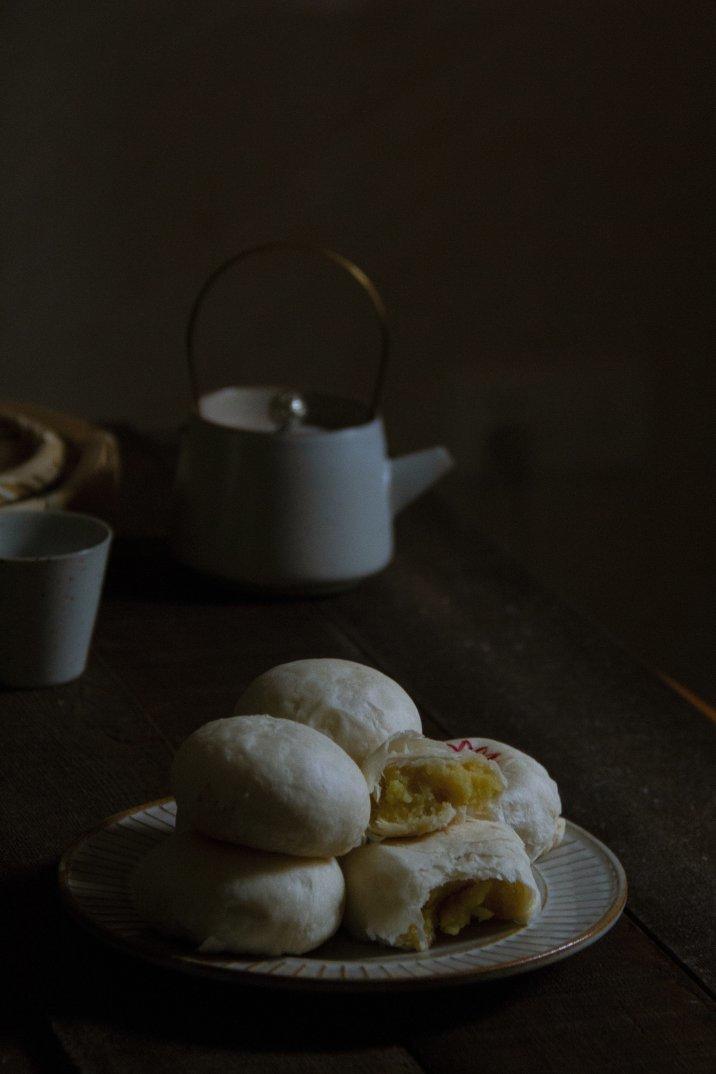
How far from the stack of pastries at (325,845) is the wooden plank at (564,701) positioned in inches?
4.4

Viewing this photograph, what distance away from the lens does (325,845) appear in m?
0.53

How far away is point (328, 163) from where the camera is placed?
2127mm

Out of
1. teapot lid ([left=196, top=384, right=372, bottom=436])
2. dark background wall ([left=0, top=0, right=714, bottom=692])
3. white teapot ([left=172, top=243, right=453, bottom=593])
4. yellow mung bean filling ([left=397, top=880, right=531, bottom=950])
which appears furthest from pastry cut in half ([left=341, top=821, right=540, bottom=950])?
dark background wall ([left=0, top=0, right=714, bottom=692])

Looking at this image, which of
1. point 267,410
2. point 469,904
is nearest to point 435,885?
point 469,904

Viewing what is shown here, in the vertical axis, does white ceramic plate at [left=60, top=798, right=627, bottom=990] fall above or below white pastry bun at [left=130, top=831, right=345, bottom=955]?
below

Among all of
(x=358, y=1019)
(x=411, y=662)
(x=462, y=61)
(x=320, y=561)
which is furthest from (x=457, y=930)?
(x=462, y=61)

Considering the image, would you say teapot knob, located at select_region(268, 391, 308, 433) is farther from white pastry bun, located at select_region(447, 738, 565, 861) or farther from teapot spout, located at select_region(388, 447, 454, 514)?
white pastry bun, located at select_region(447, 738, 565, 861)

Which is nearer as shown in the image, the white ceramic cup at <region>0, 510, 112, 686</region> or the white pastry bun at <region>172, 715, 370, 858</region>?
the white pastry bun at <region>172, 715, 370, 858</region>

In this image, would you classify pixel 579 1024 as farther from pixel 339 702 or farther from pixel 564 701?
pixel 564 701

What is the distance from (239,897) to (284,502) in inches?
21.9

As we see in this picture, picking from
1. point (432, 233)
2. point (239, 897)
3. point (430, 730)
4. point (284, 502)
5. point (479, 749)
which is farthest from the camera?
point (432, 233)

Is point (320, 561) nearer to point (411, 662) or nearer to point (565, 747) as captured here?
point (411, 662)

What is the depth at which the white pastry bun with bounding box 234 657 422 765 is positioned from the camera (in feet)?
2.02

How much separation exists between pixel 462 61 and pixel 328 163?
0.87 feet
